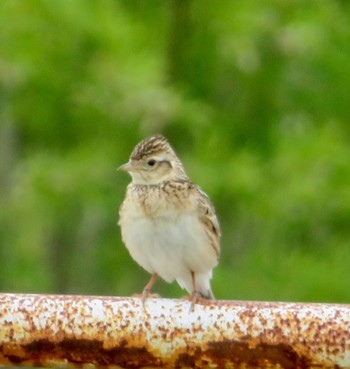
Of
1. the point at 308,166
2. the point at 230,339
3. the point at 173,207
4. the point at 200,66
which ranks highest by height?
the point at 200,66

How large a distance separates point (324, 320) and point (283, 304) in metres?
0.16

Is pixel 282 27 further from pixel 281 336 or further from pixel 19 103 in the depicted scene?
pixel 281 336

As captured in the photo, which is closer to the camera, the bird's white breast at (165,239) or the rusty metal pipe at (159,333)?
the rusty metal pipe at (159,333)

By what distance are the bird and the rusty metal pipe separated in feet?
9.75

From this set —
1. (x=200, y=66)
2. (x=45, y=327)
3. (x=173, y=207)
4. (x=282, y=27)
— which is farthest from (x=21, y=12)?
(x=45, y=327)

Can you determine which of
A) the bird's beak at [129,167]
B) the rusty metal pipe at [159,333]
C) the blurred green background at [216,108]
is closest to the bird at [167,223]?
the bird's beak at [129,167]

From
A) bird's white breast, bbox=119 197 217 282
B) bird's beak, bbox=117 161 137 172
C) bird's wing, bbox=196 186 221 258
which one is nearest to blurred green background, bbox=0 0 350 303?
bird's beak, bbox=117 161 137 172

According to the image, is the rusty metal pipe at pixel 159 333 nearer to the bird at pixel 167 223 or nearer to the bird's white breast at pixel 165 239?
the bird at pixel 167 223

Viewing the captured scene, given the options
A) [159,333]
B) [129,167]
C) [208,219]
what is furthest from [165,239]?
[159,333]

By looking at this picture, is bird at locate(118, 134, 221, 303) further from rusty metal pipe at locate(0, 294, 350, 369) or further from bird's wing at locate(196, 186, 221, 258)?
rusty metal pipe at locate(0, 294, 350, 369)

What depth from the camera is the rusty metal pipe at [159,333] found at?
335 cm

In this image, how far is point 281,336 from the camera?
3354 mm

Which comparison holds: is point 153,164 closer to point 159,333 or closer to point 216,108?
point 159,333

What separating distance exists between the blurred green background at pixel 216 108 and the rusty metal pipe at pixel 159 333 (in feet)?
31.5
